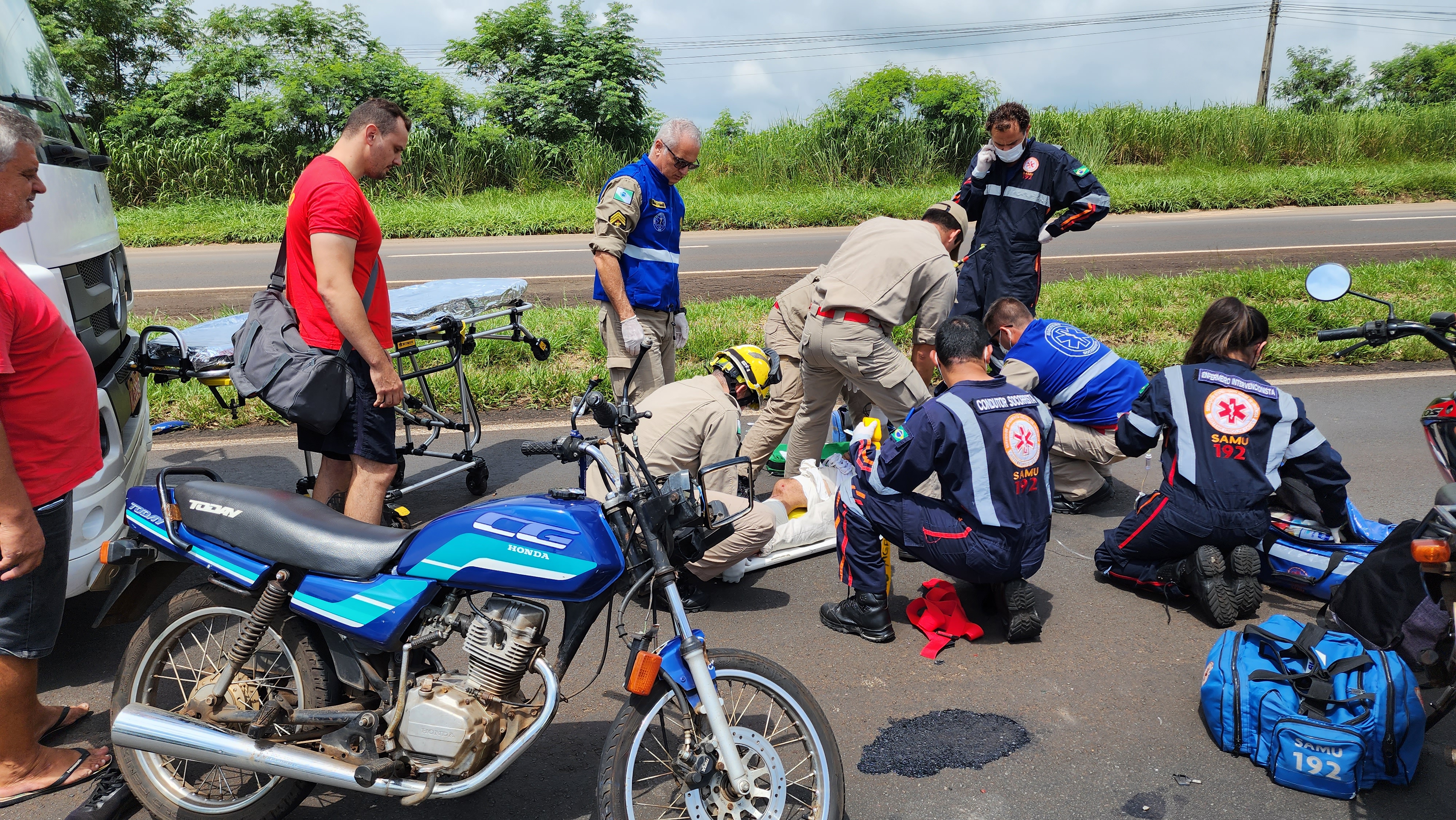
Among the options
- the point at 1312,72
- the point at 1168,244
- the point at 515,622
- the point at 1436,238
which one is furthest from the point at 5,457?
the point at 1312,72

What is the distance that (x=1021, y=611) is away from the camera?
4121mm

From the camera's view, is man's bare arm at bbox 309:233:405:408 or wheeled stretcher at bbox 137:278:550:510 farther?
wheeled stretcher at bbox 137:278:550:510

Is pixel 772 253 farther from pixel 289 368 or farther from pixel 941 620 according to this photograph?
pixel 289 368

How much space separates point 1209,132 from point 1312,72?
79.0ft

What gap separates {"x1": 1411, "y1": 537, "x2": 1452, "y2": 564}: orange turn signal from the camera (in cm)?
270

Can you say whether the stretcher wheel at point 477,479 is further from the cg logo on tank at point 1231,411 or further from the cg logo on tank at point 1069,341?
the cg logo on tank at point 1231,411

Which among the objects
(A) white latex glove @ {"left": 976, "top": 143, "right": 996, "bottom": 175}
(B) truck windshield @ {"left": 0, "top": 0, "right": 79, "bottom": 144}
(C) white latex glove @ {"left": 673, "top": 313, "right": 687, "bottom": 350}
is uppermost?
(B) truck windshield @ {"left": 0, "top": 0, "right": 79, "bottom": 144}

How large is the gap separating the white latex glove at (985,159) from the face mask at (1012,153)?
0.10 feet

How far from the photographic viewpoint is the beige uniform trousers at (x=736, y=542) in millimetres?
4375

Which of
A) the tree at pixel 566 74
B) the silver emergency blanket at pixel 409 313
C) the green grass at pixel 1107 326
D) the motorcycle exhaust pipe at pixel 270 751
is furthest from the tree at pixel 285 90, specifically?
the motorcycle exhaust pipe at pixel 270 751

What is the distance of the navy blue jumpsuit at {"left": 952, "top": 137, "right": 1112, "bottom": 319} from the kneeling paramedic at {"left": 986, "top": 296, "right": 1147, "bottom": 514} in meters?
1.22

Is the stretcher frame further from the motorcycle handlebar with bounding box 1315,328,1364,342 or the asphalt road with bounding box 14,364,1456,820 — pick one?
the motorcycle handlebar with bounding box 1315,328,1364,342

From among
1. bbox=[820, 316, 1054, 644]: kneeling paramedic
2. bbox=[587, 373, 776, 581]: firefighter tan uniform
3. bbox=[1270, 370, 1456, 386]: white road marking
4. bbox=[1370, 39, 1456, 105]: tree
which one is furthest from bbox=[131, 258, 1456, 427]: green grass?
bbox=[1370, 39, 1456, 105]: tree

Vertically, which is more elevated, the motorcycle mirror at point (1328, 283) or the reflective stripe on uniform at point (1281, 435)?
the motorcycle mirror at point (1328, 283)
